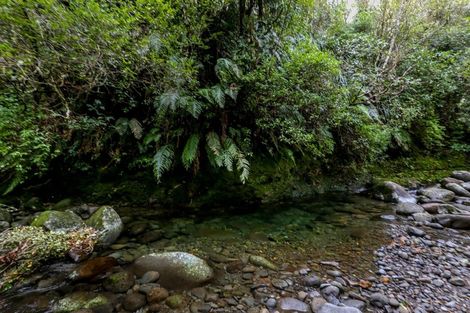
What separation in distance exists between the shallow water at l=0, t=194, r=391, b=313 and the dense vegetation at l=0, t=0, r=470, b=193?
2.42 feet

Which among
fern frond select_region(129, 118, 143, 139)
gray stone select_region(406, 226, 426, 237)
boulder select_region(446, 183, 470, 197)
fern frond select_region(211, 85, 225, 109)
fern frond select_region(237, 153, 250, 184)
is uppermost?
fern frond select_region(211, 85, 225, 109)

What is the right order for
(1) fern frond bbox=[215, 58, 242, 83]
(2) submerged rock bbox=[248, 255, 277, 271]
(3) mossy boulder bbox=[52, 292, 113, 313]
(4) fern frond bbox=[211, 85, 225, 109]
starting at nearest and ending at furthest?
(3) mossy boulder bbox=[52, 292, 113, 313], (2) submerged rock bbox=[248, 255, 277, 271], (4) fern frond bbox=[211, 85, 225, 109], (1) fern frond bbox=[215, 58, 242, 83]

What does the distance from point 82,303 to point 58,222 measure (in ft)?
3.81

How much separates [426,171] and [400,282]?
5274mm

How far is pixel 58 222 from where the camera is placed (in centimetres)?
270

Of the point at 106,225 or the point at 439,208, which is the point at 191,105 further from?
the point at 439,208

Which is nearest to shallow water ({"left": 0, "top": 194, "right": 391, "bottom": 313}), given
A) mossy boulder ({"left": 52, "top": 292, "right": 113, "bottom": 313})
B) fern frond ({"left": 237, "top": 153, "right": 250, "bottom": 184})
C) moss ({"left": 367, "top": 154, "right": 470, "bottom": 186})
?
mossy boulder ({"left": 52, "top": 292, "right": 113, "bottom": 313})

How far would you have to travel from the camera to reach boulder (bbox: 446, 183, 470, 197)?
4.87 meters

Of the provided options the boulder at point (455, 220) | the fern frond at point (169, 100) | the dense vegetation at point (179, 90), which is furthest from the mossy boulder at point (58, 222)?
the boulder at point (455, 220)

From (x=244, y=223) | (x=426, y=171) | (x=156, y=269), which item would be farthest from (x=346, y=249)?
(x=426, y=171)

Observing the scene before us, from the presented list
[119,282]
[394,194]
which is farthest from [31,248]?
[394,194]

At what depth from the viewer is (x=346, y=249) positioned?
9.68ft

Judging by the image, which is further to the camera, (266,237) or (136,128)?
(136,128)

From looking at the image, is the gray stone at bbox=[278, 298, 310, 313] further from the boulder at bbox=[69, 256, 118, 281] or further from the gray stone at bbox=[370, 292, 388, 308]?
the boulder at bbox=[69, 256, 118, 281]
